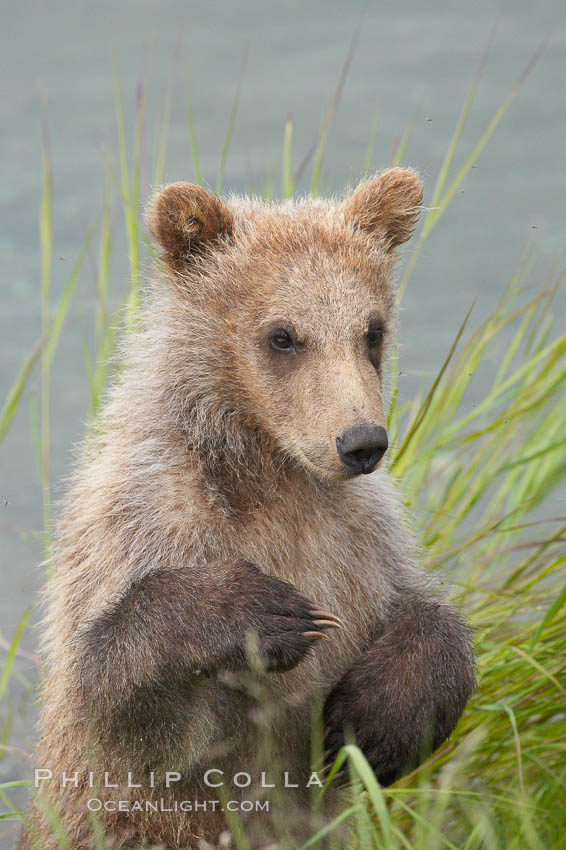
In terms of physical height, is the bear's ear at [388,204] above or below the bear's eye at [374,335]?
above

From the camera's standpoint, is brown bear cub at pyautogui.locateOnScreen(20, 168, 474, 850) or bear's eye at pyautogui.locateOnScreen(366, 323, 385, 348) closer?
brown bear cub at pyautogui.locateOnScreen(20, 168, 474, 850)

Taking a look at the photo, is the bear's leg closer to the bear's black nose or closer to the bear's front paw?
the bear's front paw

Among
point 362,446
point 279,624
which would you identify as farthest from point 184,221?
point 279,624

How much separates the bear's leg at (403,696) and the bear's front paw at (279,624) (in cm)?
47

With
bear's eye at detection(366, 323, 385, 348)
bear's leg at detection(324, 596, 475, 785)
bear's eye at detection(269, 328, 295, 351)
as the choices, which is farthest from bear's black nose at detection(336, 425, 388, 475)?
bear's leg at detection(324, 596, 475, 785)

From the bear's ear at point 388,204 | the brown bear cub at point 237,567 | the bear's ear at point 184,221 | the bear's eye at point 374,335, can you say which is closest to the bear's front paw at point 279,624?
the brown bear cub at point 237,567

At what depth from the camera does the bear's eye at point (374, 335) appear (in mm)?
4867

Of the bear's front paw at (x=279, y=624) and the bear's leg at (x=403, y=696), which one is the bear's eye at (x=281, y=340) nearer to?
the bear's front paw at (x=279, y=624)

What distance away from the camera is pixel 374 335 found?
493 centimetres

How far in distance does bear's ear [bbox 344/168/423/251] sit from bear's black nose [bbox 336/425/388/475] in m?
1.19

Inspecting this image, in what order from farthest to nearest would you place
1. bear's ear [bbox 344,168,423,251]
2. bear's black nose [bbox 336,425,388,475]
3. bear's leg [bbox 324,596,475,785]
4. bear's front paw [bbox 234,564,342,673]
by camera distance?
1. bear's ear [bbox 344,168,423,251]
2. bear's leg [bbox 324,596,475,785]
3. bear's front paw [bbox 234,564,342,673]
4. bear's black nose [bbox 336,425,388,475]

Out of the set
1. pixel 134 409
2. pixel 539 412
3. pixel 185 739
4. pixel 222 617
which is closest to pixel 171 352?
pixel 134 409

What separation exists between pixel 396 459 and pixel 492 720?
4.60 ft

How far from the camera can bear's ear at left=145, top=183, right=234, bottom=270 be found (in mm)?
4980
